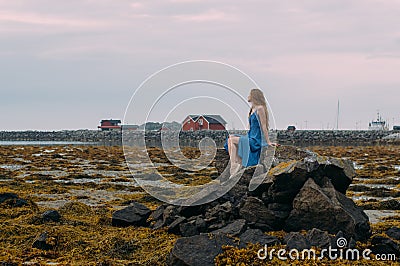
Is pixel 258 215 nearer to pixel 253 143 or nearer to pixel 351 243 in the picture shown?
pixel 351 243

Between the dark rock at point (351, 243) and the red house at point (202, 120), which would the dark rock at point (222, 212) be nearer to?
the dark rock at point (351, 243)

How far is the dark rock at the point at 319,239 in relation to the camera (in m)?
5.06

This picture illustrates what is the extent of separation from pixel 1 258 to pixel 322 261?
3433 millimetres

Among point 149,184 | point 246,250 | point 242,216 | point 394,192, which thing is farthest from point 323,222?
point 149,184

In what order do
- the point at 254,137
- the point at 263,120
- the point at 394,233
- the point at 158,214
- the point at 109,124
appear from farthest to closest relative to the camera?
the point at 109,124 → the point at 254,137 → the point at 263,120 → the point at 158,214 → the point at 394,233

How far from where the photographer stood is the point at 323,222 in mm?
5879

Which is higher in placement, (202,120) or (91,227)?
(202,120)

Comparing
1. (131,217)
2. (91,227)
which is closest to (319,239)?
(131,217)

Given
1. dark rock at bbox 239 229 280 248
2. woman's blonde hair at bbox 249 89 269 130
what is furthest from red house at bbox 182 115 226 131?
dark rock at bbox 239 229 280 248

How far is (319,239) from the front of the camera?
5141 mm

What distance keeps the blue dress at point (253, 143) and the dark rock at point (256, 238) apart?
275 centimetres

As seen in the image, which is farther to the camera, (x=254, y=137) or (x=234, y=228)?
(x=254, y=137)

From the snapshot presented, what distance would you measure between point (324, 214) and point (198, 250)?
76.0 inches

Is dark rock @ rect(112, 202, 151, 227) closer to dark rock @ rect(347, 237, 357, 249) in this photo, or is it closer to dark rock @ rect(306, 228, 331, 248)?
dark rock @ rect(306, 228, 331, 248)
